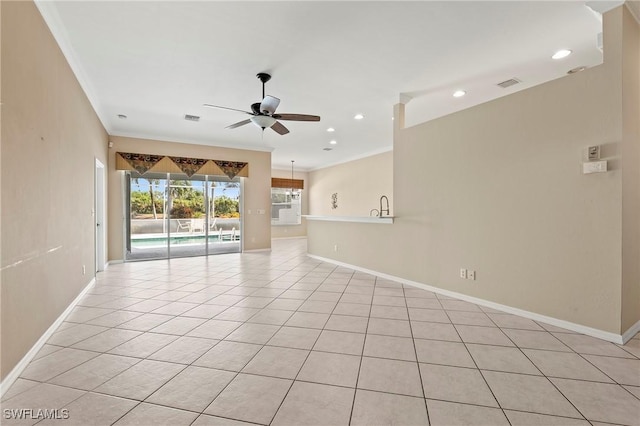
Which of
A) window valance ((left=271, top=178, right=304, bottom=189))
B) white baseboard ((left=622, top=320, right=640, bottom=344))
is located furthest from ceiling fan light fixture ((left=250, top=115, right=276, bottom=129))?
window valance ((left=271, top=178, right=304, bottom=189))

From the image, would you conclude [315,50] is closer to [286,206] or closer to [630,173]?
[630,173]

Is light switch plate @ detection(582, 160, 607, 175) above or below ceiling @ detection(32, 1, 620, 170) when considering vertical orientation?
below

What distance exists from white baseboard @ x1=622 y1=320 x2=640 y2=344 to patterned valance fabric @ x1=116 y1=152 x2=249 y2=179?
726 cm

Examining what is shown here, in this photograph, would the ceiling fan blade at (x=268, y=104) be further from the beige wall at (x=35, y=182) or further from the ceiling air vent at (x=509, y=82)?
the ceiling air vent at (x=509, y=82)

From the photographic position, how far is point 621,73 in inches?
93.4

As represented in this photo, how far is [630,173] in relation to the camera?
249 cm

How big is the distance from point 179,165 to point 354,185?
515cm

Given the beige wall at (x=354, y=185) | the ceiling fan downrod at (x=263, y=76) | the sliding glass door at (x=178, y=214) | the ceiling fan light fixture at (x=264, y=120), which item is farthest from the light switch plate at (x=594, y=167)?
the sliding glass door at (x=178, y=214)

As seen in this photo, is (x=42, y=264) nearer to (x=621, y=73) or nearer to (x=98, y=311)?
(x=98, y=311)

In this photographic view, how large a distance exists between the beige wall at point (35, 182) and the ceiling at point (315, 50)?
386 millimetres

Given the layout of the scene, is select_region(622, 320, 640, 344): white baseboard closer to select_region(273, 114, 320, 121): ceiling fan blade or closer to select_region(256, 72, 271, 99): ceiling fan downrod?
select_region(273, 114, 320, 121): ceiling fan blade

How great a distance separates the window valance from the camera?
35.1 ft

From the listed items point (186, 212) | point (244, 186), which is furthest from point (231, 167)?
point (186, 212)

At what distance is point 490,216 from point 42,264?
4586 mm
